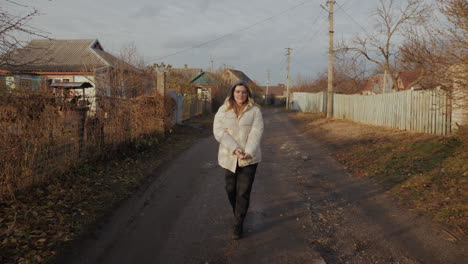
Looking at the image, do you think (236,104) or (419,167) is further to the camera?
(419,167)

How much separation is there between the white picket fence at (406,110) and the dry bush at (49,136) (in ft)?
28.5

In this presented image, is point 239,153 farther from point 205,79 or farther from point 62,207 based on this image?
point 205,79

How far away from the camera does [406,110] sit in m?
13.4

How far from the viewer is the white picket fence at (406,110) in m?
10.8

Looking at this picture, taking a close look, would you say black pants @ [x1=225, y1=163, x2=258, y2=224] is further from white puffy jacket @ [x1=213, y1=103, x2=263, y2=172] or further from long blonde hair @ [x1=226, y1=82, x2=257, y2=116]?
long blonde hair @ [x1=226, y1=82, x2=257, y2=116]

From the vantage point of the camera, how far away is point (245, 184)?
13.7ft

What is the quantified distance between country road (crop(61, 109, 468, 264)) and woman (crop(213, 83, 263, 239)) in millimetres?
443

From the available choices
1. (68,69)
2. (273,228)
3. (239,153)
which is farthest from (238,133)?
(68,69)

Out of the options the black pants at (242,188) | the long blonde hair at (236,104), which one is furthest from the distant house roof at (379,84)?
the black pants at (242,188)

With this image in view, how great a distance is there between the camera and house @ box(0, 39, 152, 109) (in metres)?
5.37

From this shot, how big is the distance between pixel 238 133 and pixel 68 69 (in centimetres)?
2383

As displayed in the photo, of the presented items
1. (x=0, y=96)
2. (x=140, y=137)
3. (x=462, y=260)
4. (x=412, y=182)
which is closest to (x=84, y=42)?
(x=140, y=137)

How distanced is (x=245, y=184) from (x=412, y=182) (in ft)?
13.2

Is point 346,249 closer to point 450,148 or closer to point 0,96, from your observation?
point 0,96
